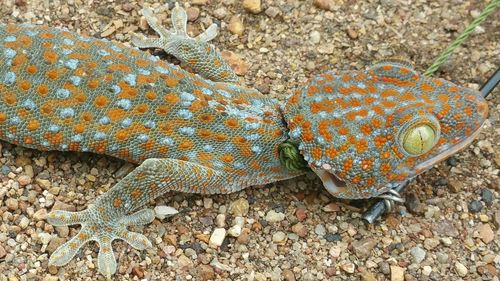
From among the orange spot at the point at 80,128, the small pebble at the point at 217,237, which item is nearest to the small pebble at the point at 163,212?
the small pebble at the point at 217,237

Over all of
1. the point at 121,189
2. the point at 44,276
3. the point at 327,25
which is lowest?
the point at 44,276

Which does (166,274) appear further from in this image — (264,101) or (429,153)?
(429,153)

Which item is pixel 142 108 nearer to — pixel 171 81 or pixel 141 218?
pixel 171 81

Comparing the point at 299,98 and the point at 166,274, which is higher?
the point at 299,98

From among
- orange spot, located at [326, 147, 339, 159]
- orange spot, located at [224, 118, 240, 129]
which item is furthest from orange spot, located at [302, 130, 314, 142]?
orange spot, located at [224, 118, 240, 129]

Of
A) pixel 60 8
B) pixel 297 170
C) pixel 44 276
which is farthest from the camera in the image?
pixel 60 8

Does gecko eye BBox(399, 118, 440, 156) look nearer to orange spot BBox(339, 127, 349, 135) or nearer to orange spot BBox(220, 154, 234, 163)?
orange spot BBox(339, 127, 349, 135)

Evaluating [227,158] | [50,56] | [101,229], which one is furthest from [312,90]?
[50,56]

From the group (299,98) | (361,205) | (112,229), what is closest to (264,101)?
(299,98)
